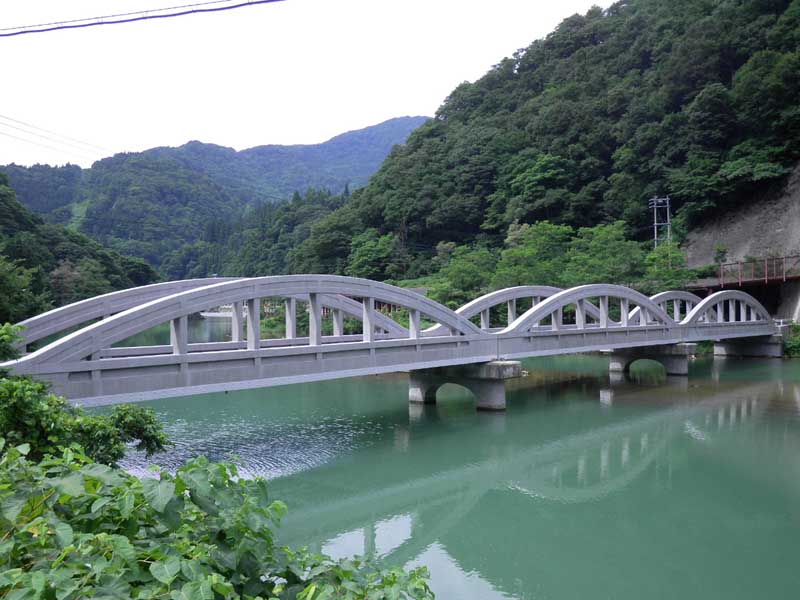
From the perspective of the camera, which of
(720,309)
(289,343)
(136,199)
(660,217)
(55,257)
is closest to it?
(289,343)

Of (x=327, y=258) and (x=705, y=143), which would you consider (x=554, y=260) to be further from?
(x=327, y=258)

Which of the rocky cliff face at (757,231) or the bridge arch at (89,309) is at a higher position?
the rocky cliff face at (757,231)

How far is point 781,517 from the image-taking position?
941 centimetres

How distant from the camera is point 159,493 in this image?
265 cm

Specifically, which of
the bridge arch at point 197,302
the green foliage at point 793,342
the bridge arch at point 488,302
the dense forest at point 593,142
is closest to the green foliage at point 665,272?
the dense forest at point 593,142

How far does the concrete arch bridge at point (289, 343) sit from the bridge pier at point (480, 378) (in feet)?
0.10

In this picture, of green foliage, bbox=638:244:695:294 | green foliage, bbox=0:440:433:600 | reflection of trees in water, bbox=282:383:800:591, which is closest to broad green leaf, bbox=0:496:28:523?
green foliage, bbox=0:440:433:600

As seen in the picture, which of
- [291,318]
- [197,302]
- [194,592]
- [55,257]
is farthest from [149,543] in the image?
[55,257]

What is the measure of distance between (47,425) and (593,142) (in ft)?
158

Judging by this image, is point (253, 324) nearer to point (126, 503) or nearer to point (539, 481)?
point (539, 481)

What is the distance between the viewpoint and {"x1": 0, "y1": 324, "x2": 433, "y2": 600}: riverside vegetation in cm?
223

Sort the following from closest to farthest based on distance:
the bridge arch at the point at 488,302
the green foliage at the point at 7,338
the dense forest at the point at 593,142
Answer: the green foliage at the point at 7,338
the bridge arch at the point at 488,302
the dense forest at the point at 593,142

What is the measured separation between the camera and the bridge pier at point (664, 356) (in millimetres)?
23844

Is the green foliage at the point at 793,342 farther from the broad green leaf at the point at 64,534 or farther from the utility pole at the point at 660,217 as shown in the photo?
the broad green leaf at the point at 64,534
